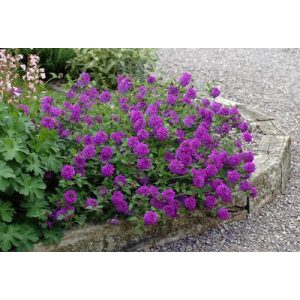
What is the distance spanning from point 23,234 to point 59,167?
446 millimetres

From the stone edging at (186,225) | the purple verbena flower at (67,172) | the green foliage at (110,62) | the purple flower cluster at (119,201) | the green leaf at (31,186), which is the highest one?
the green foliage at (110,62)

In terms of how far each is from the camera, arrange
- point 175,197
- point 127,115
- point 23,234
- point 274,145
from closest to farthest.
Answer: point 23,234
point 175,197
point 127,115
point 274,145

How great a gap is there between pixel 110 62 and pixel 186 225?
2591 mm

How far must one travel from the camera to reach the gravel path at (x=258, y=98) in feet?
13.5

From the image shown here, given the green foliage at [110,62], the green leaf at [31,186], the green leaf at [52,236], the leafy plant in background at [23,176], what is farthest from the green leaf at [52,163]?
the green foliage at [110,62]

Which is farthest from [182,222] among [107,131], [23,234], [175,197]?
[23,234]

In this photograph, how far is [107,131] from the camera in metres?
4.12

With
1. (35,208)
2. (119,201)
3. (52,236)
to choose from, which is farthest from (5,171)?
(119,201)

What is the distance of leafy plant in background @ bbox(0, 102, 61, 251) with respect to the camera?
11.6 feet

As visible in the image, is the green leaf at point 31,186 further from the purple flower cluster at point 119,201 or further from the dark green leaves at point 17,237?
the purple flower cluster at point 119,201

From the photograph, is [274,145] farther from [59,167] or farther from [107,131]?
[59,167]

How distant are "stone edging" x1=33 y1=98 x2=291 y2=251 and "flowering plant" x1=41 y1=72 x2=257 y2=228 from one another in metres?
0.09

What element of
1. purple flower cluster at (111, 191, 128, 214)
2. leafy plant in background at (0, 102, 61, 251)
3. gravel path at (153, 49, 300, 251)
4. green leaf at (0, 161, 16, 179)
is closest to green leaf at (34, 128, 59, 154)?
leafy plant in background at (0, 102, 61, 251)

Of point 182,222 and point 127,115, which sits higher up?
point 127,115
